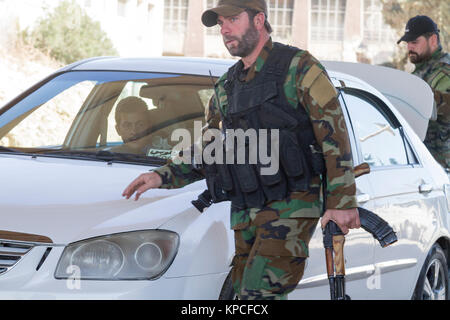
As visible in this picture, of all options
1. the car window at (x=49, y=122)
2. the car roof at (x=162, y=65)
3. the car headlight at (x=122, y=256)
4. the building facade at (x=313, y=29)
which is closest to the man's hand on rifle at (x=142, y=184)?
the car headlight at (x=122, y=256)

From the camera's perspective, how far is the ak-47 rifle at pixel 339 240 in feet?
11.0

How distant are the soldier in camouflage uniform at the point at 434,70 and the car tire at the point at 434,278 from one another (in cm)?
149

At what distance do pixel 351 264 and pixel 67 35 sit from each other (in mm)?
23109

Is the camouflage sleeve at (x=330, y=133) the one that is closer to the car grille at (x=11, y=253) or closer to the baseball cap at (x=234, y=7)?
the baseball cap at (x=234, y=7)

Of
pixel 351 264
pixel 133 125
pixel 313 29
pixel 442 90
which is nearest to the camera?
pixel 351 264

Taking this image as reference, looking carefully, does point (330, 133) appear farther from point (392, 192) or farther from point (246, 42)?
point (392, 192)

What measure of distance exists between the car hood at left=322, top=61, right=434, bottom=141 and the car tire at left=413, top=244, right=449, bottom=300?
829mm

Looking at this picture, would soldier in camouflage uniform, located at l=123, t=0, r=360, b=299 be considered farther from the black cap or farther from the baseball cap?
the black cap

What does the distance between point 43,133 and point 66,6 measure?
2334cm

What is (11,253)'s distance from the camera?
337 centimetres

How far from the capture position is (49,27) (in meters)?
25.8

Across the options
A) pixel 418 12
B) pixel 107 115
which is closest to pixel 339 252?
pixel 107 115

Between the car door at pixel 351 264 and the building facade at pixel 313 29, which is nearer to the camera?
the car door at pixel 351 264

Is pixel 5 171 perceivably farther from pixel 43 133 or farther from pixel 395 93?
pixel 395 93
